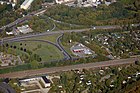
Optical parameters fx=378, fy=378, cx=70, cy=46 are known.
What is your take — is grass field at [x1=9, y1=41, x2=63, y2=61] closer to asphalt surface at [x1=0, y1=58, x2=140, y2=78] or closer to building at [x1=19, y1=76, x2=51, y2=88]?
asphalt surface at [x1=0, y1=58, x2=140, y2=78]

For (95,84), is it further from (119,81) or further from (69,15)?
(69,15)

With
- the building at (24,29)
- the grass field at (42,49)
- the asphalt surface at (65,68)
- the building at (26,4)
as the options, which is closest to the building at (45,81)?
the asphalt surface at (65,68)

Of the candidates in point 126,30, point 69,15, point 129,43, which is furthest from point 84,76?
point 69,15

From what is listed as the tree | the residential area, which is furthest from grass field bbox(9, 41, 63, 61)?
the tree

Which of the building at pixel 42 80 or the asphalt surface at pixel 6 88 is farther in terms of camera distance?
the building at pixel 42 80

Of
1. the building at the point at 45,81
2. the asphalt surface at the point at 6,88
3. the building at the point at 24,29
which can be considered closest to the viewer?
the asphalt surface at the point at 6,88

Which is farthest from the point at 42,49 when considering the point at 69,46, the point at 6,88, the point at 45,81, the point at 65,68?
the point at 6,88

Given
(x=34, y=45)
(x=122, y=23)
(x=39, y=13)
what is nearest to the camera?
(x=34, y=45)

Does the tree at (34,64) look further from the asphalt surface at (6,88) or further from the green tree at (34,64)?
the asphalt surface at (6,88)

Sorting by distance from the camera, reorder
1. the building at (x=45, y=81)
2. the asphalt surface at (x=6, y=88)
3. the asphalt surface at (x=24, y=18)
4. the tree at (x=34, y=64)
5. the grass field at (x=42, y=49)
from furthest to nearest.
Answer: the asphalt surface at (x=24, y=18) < the grass field at (x=42, y=49) < the tree at (x=34, y=64) < the building at (x=45, y=81) < the asphalt surface at (x=6, y=88)
